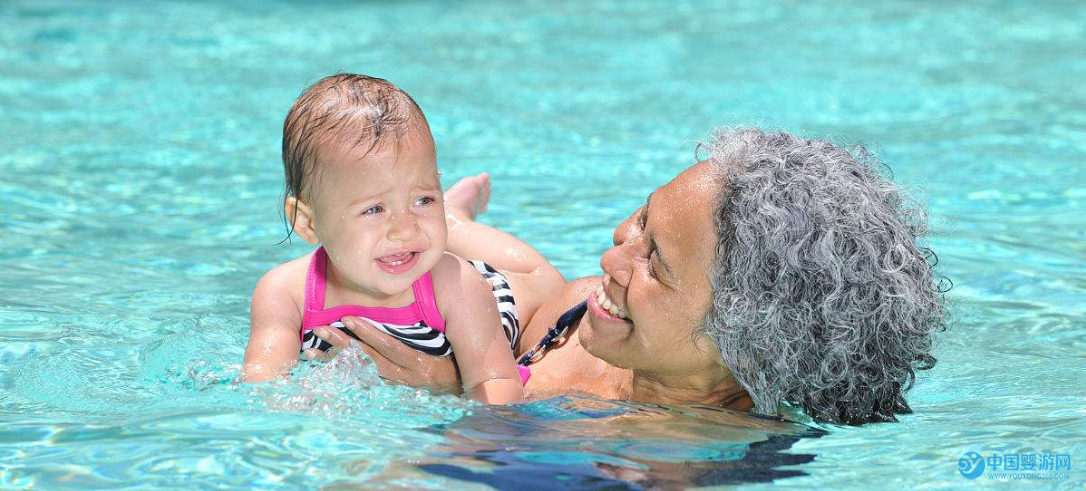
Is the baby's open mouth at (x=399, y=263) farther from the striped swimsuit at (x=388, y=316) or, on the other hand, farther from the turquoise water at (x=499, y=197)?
the turquoise water at (x=499, y=197)

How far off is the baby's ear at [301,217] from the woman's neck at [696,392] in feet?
3.65

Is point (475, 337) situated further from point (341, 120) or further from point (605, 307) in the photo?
point (341, 120)

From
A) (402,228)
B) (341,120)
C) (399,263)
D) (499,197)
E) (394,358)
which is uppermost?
(341,120)

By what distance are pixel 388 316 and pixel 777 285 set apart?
124 centimetres

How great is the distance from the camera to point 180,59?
395 inches

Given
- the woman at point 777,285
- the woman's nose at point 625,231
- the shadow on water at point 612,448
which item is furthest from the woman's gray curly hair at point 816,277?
the woman's nose at point 625,231

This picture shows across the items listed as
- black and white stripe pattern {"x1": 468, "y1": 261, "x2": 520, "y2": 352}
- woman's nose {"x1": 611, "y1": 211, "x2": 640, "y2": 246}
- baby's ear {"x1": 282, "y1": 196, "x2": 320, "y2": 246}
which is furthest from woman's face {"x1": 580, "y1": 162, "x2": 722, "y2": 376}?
baby's ear {"x1": 282, "y1": 196, "x2": 320, "y2": 246}

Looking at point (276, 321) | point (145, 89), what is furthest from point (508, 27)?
point (276, 321)

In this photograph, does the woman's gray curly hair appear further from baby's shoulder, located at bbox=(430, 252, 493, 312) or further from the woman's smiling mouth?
baby's shoulder, located at bbox=(430, 252, 493, 312)

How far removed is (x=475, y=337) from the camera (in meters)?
3.70

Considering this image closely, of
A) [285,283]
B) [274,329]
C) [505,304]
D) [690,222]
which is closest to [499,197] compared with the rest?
[505,304]

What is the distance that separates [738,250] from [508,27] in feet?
29.6

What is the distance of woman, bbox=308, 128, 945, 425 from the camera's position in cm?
311

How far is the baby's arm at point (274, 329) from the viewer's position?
3539 millimetres
